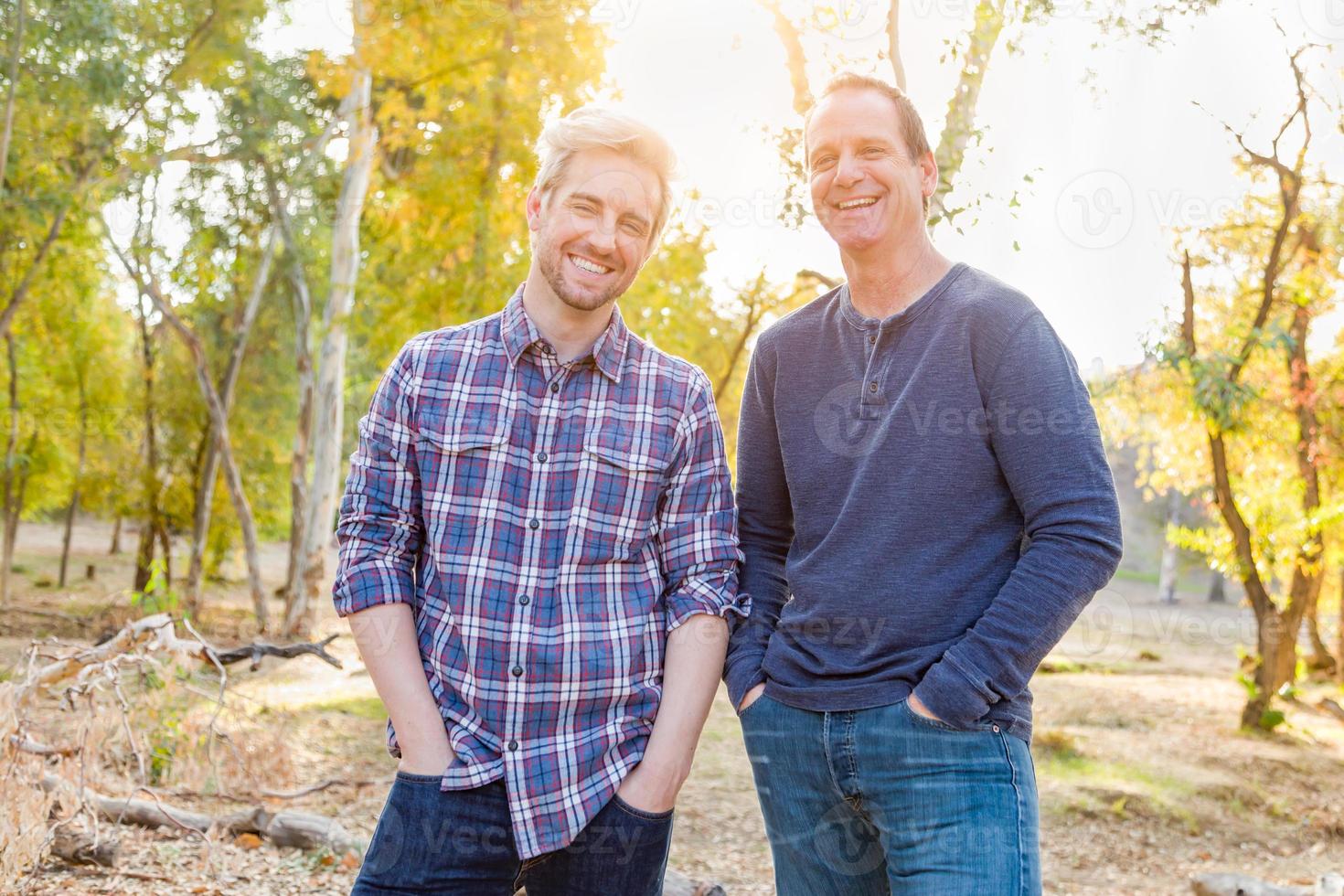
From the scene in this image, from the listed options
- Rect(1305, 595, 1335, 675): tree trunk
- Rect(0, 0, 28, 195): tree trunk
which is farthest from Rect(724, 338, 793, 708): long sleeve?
Rect(1305, 595, 1335, 675): tree trunk

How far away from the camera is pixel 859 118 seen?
236cm

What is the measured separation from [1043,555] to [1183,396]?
Answer: 8.92m

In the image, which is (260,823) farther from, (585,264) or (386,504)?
(585,264)

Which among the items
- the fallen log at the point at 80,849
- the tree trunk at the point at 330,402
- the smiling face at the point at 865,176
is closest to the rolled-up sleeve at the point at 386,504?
the smiling face at the point at 865,176

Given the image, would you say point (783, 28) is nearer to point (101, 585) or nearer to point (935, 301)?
point (935, 301)

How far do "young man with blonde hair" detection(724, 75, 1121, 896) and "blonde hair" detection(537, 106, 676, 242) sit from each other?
1.07 ft

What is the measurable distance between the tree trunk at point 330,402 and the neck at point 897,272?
39.0 ft

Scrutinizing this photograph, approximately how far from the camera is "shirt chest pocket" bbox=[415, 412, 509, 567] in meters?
2.25

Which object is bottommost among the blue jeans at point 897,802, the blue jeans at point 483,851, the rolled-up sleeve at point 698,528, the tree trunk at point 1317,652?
the tree trunk at point 1317,652

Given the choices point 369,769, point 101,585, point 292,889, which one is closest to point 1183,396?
point 369,769

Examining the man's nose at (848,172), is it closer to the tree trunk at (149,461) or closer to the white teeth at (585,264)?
the white teeth at (585,264)

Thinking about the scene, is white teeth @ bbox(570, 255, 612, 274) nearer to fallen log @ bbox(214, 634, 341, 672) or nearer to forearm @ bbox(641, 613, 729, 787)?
forearm @ bbox(641, 613, 729, 787)

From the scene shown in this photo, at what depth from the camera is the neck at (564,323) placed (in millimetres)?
2367

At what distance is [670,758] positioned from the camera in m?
2.16
